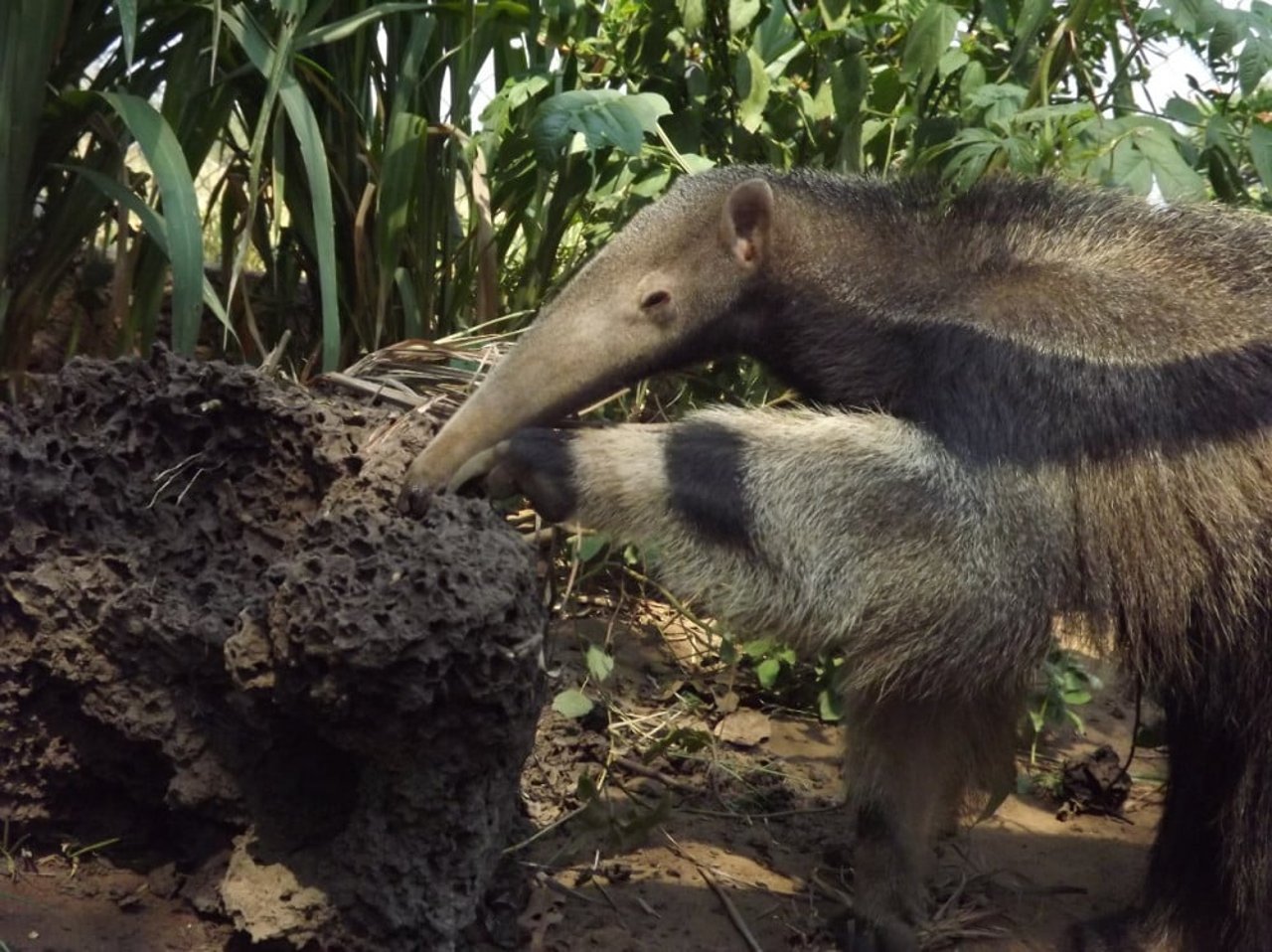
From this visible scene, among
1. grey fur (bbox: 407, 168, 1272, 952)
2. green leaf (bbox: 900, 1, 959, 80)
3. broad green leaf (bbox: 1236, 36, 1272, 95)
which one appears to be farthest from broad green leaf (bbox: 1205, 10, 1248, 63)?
green leaf (bbox: 900, 1, 959, 80)

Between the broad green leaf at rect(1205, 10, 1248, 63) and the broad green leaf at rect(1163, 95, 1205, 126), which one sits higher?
the broad green leaf at rect(1205, 10, 1248, 63)

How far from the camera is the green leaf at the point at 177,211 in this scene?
14.7 feet

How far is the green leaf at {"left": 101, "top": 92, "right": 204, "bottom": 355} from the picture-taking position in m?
4.49

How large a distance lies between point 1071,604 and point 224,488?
92.4 inches

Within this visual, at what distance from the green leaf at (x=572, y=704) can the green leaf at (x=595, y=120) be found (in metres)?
1.82

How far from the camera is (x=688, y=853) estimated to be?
464cm

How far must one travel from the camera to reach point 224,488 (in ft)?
12.4

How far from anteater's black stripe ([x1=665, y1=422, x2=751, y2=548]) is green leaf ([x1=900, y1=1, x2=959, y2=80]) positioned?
67.0 inches

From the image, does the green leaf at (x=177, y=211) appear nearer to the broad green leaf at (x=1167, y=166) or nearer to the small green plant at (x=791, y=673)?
the small green plant at (x=791, y=673)

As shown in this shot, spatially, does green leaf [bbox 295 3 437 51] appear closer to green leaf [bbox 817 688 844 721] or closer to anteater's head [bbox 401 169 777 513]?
anteater's head [bbox 401 169 777 513]

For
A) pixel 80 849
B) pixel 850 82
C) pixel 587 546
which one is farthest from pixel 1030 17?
pixel 80 849

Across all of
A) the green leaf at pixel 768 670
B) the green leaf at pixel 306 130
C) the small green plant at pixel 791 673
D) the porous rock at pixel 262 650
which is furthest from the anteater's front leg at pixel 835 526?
the green leaf at pixel 306 130

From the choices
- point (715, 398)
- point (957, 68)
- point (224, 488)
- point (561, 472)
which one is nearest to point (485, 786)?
point (561, 472)

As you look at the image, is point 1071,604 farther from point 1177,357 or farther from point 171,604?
point 171,604
